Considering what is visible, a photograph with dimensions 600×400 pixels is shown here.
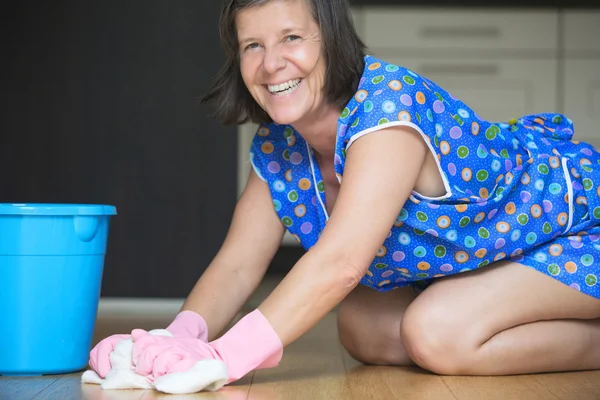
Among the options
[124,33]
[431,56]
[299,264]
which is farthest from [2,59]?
[299,264]

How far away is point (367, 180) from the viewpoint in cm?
125

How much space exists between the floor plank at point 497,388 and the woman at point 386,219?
0.03 metres

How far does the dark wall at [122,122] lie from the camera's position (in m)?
2.62

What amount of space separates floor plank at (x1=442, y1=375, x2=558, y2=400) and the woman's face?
1.69ft

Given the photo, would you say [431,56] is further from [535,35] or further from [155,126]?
[155,126]

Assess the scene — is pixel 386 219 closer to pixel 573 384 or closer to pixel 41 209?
pixel 573 384

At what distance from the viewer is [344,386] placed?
1.33 meters

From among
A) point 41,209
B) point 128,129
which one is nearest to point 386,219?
point 41,209

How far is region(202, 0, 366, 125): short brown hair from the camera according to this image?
138 cm

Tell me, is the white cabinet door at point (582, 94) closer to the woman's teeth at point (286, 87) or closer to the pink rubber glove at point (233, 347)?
the woman's teeth at point (286, 87)

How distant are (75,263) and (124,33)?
1.44 m

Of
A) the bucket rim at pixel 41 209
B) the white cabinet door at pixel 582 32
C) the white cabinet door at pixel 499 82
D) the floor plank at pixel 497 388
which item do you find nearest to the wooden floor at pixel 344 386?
the floor plank at pixel 497 388

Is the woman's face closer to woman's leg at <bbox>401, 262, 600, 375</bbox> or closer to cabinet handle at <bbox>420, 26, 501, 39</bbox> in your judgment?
woman's leg at <bbox>401, 262, 600, 375</bbox>

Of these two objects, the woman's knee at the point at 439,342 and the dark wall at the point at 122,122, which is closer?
the woman's knee at the point at 439,342
